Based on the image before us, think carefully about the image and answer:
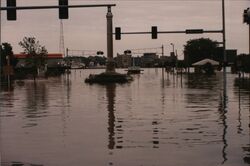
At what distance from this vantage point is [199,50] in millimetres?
161000

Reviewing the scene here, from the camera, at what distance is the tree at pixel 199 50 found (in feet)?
522

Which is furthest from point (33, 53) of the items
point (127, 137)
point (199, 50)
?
point (127, 137)

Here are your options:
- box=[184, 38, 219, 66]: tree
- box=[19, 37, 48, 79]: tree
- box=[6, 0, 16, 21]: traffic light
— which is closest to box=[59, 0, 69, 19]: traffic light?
box=[6, 0, 16, 21]: traffic light

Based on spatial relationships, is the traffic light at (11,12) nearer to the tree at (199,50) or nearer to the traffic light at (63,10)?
the traffic light at (63,10)

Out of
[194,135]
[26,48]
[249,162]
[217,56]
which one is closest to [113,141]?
[194,135]

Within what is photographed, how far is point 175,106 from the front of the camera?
26938 mm

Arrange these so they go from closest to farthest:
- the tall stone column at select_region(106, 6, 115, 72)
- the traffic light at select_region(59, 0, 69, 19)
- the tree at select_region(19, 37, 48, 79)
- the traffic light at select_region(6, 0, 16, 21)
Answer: the traffic light at select_region(6, 0, 16, 21)
the traffic light at select_region(59, 0, 69, 19)
the tall stone column at select_region(106, 6, 115, 72)
the tree at select_region(19, 37, 48, 79)

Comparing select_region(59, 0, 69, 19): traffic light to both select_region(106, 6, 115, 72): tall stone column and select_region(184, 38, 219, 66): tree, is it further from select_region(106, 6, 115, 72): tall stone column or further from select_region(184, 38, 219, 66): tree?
select_region(184, 38, 219, 66): tree

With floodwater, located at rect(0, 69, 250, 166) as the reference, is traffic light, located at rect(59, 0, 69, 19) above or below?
above

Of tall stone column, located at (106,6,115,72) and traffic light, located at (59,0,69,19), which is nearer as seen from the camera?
traffic light, located at (59,0,69,19)

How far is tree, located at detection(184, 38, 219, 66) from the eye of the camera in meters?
159

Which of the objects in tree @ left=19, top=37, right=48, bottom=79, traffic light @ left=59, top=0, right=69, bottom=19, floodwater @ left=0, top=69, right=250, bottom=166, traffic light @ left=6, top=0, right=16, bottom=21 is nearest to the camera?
floodwater @ left=0, top=69, right=250, bottom=166

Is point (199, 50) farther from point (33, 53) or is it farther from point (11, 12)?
point (11, 12)

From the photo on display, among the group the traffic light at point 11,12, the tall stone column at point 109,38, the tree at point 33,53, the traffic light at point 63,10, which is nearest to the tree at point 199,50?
the tree at point 33,53
